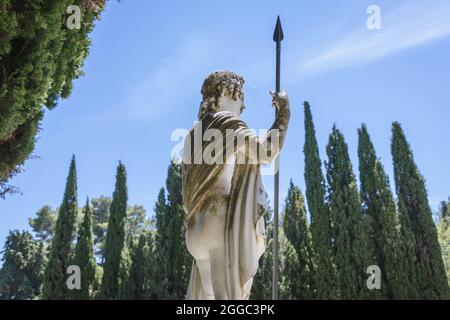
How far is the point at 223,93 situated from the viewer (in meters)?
3.41

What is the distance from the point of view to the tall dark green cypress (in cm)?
1603

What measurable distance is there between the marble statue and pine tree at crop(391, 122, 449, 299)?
14.9 metres

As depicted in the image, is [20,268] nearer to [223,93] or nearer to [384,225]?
[384,225]

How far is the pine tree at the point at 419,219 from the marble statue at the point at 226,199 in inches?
585

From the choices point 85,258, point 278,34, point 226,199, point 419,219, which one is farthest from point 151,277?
point 226,199

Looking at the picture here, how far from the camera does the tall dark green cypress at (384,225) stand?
16.0m

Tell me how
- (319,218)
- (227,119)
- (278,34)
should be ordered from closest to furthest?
(227,119), (278,34), (319,218)

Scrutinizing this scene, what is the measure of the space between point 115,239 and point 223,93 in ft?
55.2

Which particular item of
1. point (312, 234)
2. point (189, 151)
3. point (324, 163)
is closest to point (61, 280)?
point (312, 234)

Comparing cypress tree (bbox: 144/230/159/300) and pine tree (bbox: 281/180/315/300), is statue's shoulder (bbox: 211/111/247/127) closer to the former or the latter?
cypress tree (bbox: 144/230/159/300)

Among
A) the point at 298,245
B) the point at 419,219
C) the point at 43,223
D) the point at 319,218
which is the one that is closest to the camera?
the point at 419,219

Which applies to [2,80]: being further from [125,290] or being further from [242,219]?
[125,290]

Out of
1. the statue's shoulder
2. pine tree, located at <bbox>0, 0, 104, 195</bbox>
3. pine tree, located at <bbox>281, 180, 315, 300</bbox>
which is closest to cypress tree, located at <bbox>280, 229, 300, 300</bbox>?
pine tree, located at <bbox>281, 180, 315, 300</bbox>
